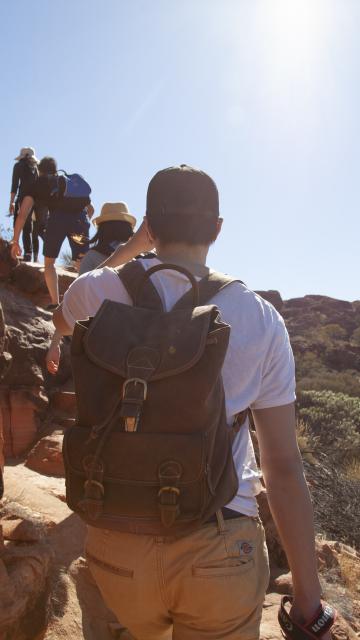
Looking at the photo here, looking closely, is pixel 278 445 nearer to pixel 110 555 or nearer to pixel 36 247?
pixel 110 555

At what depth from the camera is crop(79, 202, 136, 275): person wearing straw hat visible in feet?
16.1

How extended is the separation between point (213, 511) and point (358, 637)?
12.8ft

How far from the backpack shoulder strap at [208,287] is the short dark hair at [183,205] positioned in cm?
12

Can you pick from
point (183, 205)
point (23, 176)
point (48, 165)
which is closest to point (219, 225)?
point (183, 205)

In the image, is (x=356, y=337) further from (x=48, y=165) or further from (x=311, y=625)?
(x=311, y=625)

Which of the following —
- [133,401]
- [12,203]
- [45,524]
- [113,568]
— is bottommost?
[45,524]

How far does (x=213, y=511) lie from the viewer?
1357 mm

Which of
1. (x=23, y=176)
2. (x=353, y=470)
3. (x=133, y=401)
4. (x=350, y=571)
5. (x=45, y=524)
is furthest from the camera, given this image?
(x=353, y=470)

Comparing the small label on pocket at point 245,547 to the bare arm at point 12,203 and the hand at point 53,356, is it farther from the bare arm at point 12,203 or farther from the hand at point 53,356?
the bare arm at point 12,203

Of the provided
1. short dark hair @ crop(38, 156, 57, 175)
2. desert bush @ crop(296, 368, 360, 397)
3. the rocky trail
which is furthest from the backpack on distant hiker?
desert bush @ crop(296, 368, 360, 397)

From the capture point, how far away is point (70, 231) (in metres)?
5.81

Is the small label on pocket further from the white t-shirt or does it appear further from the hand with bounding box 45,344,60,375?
the hand with bounding box 45,344,60,375

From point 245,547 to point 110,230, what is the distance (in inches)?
152

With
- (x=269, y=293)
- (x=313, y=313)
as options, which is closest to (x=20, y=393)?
(x=269, y=293)
